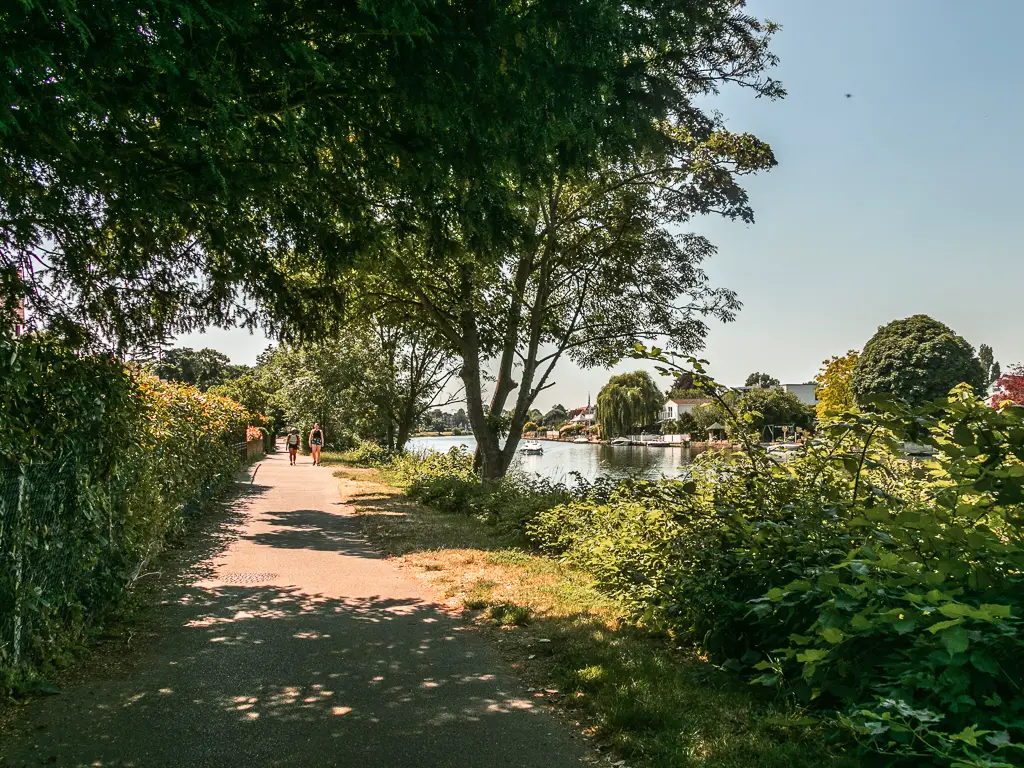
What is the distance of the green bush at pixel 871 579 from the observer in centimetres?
279

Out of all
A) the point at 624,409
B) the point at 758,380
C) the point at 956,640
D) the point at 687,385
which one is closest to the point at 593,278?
the point at 687,385

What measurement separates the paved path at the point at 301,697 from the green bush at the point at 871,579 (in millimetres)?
1510

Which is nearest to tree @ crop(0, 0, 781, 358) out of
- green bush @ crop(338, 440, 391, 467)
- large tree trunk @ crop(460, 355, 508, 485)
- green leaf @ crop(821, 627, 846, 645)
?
green leaf @ crop(821, 627, 846, 645)

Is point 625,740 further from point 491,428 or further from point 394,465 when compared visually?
point 394,465

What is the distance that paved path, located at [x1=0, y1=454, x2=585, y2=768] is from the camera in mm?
3693

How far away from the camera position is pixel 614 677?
4637 millimetres

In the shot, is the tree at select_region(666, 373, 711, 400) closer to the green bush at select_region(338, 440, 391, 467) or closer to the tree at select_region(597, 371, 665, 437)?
the green bush at select_region(338, 440, 391, 467)

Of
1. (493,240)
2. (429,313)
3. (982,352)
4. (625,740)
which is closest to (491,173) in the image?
(493,240)

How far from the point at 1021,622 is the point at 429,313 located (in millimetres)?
14353

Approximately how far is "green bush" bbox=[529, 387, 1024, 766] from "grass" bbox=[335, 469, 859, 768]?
0.75ft

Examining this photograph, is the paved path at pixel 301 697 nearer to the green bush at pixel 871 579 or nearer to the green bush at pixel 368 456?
the green bush at pixel 871 579

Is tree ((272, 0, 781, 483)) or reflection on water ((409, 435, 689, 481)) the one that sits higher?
tree ((272, 0, 781, 483))

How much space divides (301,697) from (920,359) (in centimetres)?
5956

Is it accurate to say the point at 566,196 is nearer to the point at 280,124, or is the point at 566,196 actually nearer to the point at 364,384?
the point at 280,124
